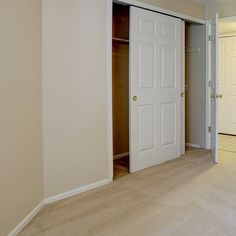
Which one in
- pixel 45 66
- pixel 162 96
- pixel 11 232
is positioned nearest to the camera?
pixel 11 232

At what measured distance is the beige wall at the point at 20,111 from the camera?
6.61ft

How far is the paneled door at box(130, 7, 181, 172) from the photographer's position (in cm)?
357

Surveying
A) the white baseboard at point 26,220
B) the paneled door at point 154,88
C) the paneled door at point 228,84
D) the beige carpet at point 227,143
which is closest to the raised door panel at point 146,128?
the paneled door at point 154,88

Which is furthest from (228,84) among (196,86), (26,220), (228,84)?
(26,220)

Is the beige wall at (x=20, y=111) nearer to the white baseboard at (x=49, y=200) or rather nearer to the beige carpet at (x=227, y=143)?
the white baseboard at (x=49, y=200)

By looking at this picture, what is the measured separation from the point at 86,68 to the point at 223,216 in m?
1.85

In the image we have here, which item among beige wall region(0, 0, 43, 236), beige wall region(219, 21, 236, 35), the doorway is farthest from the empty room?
the doorway

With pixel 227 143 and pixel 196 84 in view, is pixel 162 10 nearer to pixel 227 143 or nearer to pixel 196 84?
pixel 196 84

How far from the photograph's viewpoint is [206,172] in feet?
11.8

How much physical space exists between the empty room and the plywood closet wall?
0.01 metres

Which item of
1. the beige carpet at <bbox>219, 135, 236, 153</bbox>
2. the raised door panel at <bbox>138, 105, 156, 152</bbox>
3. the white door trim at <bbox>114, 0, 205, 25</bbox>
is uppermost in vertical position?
the white door trim at <bbox>114, 0, 205, 25</bbox>

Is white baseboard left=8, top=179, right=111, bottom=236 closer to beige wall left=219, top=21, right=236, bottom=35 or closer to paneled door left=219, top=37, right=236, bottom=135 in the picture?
beige wall left=219, top=21, right=236, bottom=35

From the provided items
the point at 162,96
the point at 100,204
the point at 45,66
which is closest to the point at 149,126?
the point at 162,96

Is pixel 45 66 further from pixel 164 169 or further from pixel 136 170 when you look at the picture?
pixel 164 169
